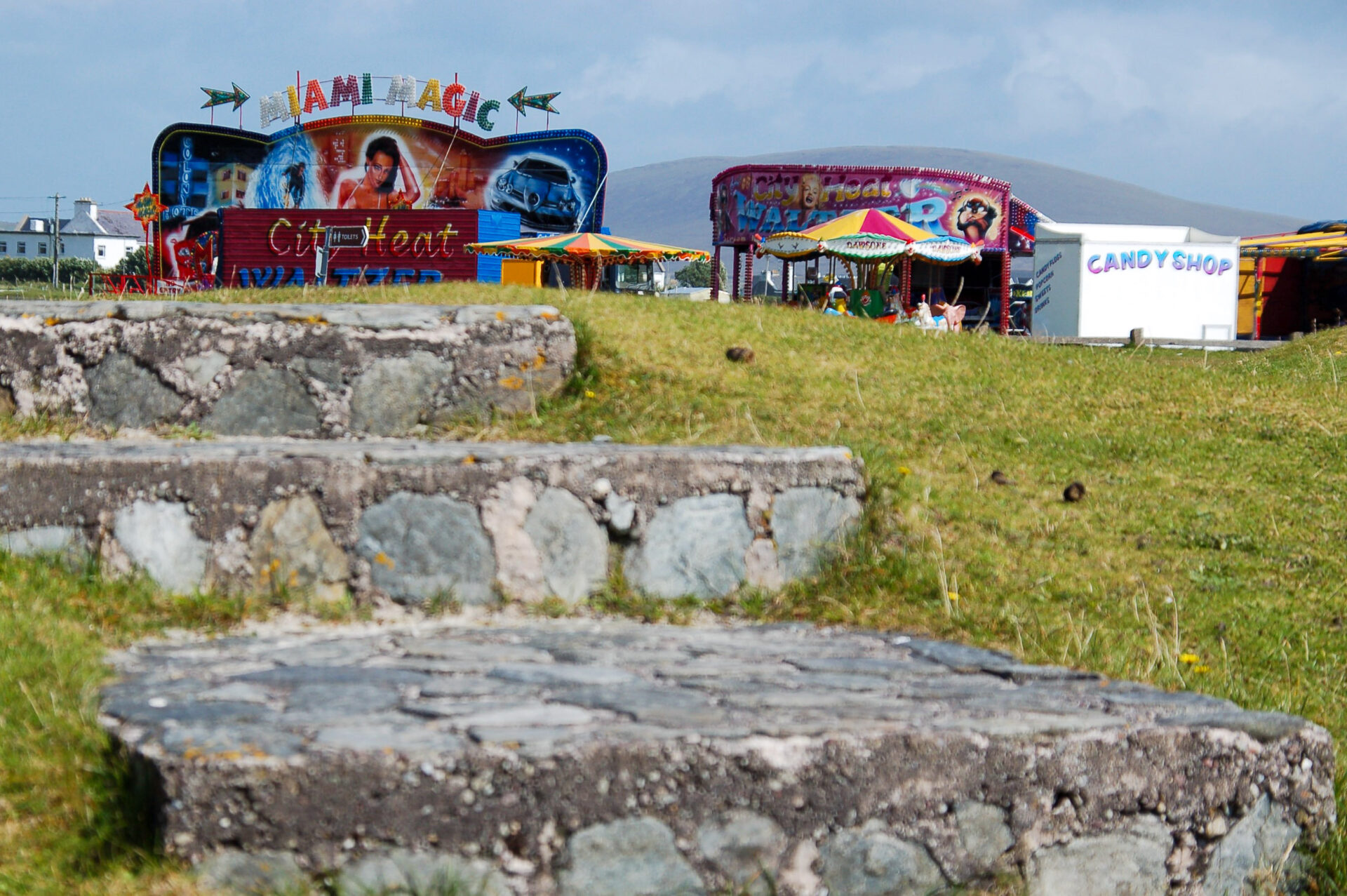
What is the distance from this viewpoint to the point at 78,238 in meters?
120

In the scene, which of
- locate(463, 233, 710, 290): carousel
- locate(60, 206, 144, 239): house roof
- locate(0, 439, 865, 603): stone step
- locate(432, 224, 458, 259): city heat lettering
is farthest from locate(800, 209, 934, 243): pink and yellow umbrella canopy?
locate(60, 206, 144, 239): house roof

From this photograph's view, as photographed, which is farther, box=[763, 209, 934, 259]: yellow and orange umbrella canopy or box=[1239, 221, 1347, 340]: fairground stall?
box=[1239, 221, 1347, 340]: fairground stall

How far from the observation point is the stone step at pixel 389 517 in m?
3.53

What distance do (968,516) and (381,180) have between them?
32810 millimetres

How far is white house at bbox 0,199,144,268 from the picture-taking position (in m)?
120

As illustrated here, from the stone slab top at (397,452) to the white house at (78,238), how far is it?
127710mm

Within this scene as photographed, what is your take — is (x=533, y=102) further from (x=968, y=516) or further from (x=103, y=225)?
(x=103, y=225)

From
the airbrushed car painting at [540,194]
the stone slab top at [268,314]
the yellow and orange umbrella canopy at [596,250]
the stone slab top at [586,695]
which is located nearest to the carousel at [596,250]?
the yellow and orange umbrella canopy at [596,250]

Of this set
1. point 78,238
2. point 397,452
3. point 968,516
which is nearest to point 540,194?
point 968,516

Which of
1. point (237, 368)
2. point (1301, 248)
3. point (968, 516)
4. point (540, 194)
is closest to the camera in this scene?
point (968, 516)

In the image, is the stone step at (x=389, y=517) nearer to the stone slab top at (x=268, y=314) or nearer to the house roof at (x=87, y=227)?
the stone slab top at (x=268, y=314)

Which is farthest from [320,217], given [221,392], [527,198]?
[221,392]

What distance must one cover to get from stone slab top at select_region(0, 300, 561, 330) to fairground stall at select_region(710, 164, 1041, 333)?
24321 mm

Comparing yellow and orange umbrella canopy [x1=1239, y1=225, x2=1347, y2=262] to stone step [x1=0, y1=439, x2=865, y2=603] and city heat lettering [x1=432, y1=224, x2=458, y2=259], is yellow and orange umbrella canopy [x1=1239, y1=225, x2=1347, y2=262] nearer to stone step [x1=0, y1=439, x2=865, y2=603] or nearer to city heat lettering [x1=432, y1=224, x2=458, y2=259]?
city heat lettering [x1=432, y1=224, x2=458, y2=259]
